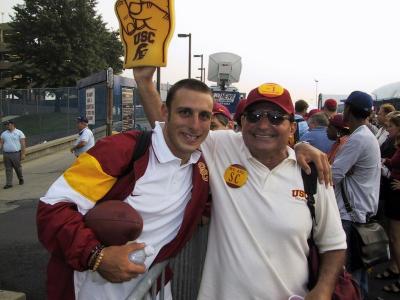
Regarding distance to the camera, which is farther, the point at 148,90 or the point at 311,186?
the point at 148,90

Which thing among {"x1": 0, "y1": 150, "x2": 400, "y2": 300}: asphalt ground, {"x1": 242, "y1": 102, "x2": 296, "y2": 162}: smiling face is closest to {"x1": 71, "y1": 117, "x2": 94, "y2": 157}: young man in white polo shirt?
{"x1": 0, "y1": 150, "x2": 400, "y2": 300}: asphalt ground

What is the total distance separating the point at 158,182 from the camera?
2225 millimetres

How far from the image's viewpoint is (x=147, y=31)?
2.98 metres

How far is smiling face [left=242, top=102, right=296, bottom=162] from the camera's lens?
235 centimetres

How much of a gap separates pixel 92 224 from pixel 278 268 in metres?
0.99

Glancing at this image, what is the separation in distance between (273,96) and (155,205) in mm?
881

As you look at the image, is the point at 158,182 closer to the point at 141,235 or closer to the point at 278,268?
the point at 141,235

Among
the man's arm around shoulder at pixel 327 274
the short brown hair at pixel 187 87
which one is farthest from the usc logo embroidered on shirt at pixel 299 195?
the short brown hair at pixel 187 87

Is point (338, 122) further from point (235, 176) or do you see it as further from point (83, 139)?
point (83, 139)

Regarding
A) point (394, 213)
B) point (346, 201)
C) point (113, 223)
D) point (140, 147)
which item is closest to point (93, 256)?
point (113, 223)

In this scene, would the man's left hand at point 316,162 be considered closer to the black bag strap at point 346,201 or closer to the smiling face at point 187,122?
the smiling face at point 187,122

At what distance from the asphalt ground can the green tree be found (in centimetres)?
3270

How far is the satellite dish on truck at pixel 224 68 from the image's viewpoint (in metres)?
17.2

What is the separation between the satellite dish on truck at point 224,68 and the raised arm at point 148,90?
45.5 feet
